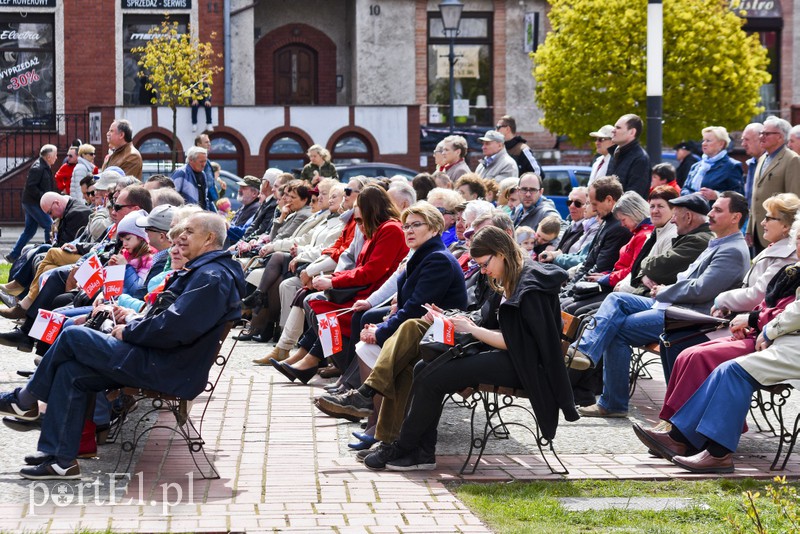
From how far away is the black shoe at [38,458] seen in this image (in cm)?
697

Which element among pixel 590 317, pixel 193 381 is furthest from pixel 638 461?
pixel 193 381

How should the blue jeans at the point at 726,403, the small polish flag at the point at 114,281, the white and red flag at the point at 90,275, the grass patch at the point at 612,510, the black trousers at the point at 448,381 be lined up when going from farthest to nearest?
the white and red flag at the point at 90,275 < the small polish flag at the point at 114,281 < the black trousers at the point at 448,381 < the blue jeans at the point at 726,403 < the grass patch at the point at 612,510

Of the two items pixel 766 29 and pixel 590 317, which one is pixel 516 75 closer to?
pixel 766 29

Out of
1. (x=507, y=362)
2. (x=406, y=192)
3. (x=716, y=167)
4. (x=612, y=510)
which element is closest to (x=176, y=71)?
(x=716, y=167)

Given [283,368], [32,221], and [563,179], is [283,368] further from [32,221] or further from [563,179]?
[563,179]

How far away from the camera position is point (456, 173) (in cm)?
1445

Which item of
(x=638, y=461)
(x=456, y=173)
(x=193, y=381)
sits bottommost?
(x=638, y=461)

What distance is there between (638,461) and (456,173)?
282 inches

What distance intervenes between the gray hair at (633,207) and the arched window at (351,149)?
2459 centimetres

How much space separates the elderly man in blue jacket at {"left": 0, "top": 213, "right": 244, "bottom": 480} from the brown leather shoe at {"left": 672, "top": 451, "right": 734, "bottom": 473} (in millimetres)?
2660

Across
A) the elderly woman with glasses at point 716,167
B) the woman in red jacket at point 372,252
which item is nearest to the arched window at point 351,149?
the elderly woman with glasses at point 716,167

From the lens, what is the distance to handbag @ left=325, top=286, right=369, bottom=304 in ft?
33.0

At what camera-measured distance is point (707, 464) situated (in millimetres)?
7332

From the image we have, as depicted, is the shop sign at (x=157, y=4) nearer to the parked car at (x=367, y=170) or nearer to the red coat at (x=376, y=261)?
the parked car at (x=367, y=170)
